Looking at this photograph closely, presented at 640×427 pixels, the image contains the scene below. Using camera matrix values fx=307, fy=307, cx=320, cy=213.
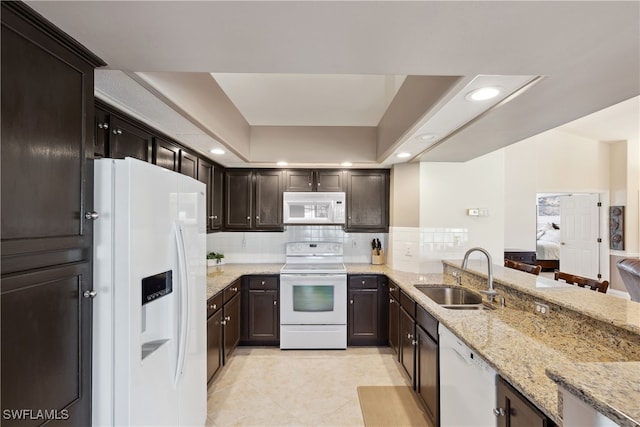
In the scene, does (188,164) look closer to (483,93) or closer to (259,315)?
(259,315)

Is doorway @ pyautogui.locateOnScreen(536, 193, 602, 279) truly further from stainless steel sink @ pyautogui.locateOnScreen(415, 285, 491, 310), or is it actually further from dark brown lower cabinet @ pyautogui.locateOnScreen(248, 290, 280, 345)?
dark brown lower cabinet @ pyautogui.locateOnScreen(248, 290, 280, 345)

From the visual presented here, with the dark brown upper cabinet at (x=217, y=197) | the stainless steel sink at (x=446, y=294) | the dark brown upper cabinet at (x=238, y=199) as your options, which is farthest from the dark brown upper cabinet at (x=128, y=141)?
the stainless steel sink at (x=446, y=294)

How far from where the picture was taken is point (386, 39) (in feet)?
3.88

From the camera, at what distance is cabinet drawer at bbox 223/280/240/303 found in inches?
123

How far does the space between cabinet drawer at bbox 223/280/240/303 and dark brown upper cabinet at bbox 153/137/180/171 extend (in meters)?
1.31

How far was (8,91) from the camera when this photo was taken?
0.94 m

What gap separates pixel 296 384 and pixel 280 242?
6.45 feet

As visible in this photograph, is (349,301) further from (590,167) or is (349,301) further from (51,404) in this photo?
(590,167)

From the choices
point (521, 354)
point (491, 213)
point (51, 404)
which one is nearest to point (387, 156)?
point (491, 213)

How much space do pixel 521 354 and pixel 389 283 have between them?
2162 mm

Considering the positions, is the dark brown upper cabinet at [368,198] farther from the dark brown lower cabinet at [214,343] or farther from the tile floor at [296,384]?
the dark brown lower cabinet at [214,343]

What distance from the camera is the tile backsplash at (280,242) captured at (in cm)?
437

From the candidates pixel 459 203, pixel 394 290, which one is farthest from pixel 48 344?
pixel 459 203

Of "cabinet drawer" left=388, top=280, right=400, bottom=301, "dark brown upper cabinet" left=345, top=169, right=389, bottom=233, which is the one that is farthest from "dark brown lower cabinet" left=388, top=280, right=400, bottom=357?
"dark brown upper cabinet" left=345, top=169, right=389, bottom=233
